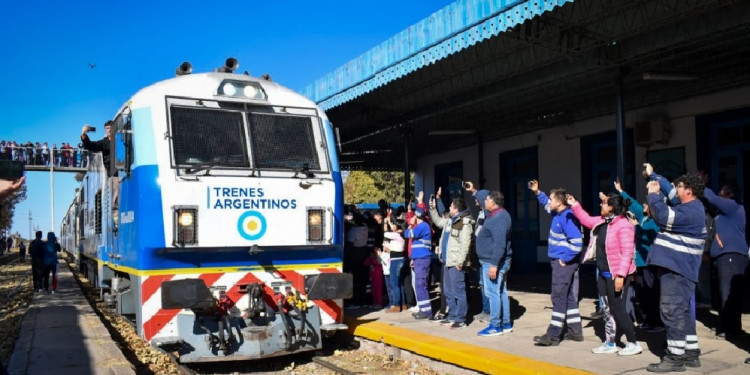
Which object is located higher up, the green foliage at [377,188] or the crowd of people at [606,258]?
the green foliage at [377,188]

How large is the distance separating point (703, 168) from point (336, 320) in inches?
300

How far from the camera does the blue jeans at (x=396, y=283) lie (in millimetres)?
9969

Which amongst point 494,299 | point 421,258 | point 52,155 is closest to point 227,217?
point 494,299

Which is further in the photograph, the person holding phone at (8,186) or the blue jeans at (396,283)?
the blue jeans at (396,283)

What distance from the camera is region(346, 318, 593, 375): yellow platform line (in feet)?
19.3

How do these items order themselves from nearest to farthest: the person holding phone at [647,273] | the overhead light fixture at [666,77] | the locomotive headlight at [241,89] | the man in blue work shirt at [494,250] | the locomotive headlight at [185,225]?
the locomotive headlight at [185,225], the locomotive headlight at [241,89], the man in blue work shirt at [494,250], the person holding phone at [647,273], the overhead light fixture at [666,77]

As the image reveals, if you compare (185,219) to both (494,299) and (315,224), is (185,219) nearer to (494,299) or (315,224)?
(315,224)

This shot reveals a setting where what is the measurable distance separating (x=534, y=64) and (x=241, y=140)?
5.23 meters

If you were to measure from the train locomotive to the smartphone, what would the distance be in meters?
3.29

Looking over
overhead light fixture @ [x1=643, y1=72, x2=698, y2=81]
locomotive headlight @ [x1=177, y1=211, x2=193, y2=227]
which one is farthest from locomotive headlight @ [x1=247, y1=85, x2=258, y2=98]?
overhead light fixture @ [x1=643, y1=72, x2=698, y2=81]

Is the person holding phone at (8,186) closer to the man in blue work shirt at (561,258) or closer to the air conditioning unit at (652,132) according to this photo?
the man in blue work shirt at (561,258)

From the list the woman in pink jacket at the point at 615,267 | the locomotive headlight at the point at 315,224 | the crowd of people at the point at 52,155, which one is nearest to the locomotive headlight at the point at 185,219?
the locomotive headlight at the point at 315,224

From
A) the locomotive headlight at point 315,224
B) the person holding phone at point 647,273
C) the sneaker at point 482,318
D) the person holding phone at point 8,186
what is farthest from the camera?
the sneaker at point 482,318

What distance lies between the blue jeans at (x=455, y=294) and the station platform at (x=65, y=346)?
4.07m
